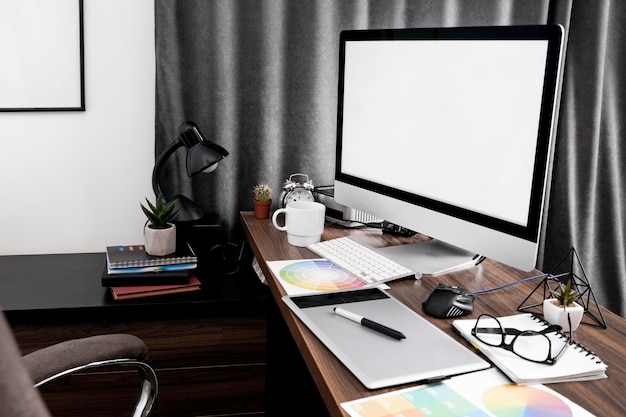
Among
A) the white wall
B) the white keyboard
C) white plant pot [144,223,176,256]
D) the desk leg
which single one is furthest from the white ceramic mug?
the white wall

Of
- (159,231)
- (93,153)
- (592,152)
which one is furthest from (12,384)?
(592,152)

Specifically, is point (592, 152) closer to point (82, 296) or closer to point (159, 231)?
point (159, 231)

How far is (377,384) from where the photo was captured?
861 millimetres

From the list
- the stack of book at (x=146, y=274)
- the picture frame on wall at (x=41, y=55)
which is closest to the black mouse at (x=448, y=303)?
the stack of book at (x=146, y=274)

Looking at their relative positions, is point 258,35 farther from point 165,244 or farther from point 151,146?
point 165,244

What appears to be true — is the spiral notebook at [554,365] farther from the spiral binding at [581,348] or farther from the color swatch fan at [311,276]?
the color swatch fan at [311,276]

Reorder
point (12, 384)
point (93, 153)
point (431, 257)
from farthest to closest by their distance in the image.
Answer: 1. point (93, 153)
2. point (431, 257)
3. point (12, 384)

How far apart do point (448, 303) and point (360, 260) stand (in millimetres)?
331

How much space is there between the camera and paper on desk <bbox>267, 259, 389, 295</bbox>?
1249mm

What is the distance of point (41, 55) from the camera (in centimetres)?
191

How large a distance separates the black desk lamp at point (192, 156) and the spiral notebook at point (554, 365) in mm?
955

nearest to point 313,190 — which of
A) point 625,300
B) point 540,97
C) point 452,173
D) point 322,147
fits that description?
point 322,147

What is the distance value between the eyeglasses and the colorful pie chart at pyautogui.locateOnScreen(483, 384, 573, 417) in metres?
0.08

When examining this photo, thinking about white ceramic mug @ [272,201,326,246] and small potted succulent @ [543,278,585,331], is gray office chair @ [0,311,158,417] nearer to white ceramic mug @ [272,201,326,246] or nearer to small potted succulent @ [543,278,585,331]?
white ceramic mug @ [272,201,326,246]
